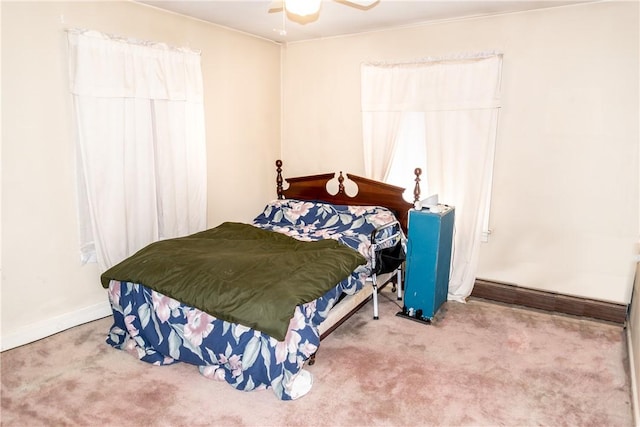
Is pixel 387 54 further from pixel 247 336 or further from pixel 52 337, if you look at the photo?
pixel 52 337

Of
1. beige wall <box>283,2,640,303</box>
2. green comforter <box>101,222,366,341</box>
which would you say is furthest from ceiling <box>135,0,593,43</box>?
green comforter <box>101,222,366,341</box>

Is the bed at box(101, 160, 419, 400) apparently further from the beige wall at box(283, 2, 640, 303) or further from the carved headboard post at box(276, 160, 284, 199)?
the beige wall at box(283, 2, 640, 303)

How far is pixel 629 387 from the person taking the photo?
8.16 feet

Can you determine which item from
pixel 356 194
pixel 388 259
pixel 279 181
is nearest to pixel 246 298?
pixel 388 259

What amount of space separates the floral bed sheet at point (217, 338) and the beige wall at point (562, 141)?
152 centimetres

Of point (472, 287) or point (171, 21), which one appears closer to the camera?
point (171, 21)

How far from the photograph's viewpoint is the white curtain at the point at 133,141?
9.78 feet

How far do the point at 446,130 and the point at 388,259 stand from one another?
1.29 m

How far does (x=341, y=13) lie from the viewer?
3.48 metres

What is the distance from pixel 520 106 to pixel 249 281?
270 centimetres

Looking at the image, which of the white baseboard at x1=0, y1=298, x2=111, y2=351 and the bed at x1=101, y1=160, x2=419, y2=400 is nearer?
the bed at x1=101, y1=160, x2=419, y2=400

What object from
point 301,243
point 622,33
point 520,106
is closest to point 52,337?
point 301,243

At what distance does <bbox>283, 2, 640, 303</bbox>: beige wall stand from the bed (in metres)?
1.21

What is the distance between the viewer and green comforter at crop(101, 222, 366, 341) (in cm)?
226
